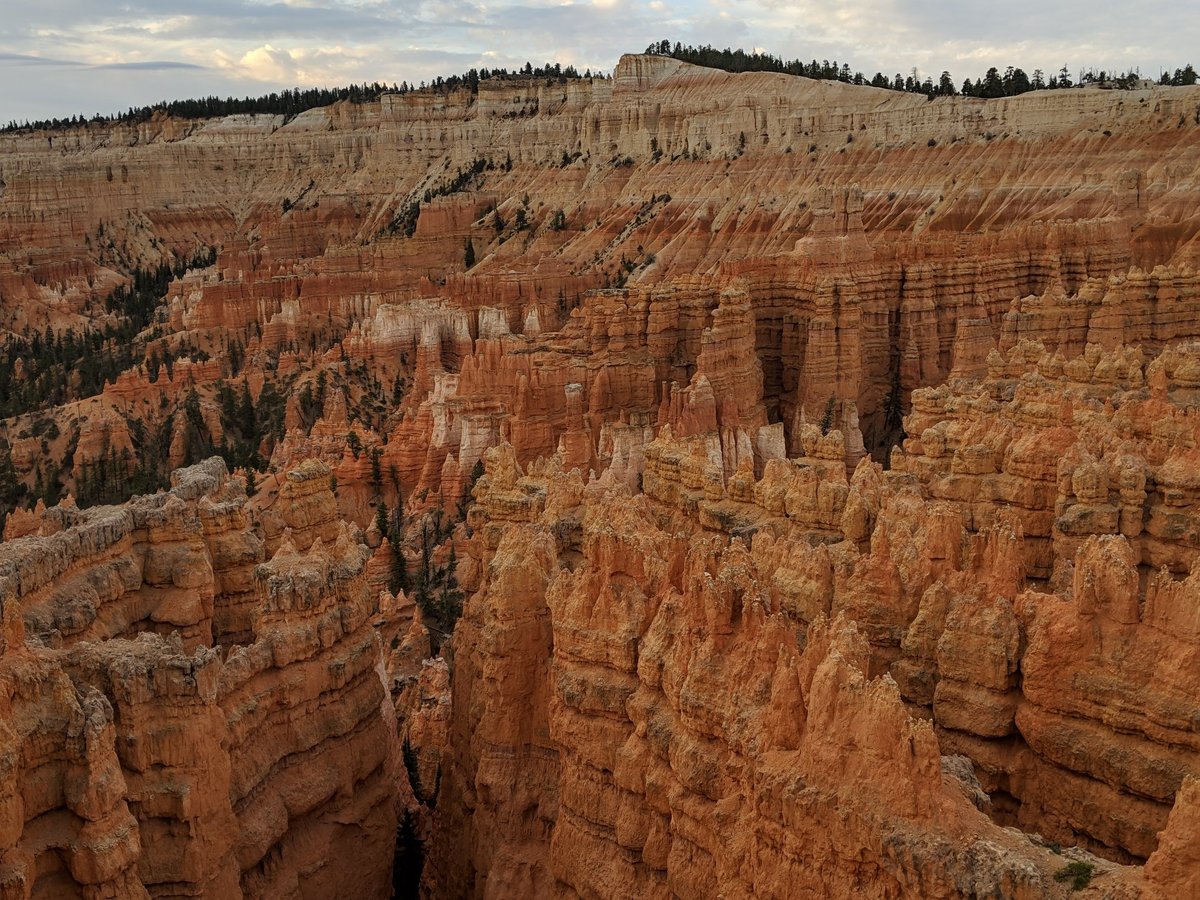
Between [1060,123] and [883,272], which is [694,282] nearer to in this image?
[883,272]

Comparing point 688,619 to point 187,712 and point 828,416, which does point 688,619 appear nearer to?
point 187,712

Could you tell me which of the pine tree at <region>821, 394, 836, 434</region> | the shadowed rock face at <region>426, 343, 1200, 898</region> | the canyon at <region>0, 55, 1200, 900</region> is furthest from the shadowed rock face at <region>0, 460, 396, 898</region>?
the pine tree at <region>821, 394, 836, 434</region>

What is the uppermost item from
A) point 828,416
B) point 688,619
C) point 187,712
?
point 688,619

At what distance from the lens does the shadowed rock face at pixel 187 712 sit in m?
9.25

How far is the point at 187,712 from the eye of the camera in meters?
10.3

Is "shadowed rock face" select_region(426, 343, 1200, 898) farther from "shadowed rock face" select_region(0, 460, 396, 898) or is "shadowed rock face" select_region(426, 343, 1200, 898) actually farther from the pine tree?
the pine tree

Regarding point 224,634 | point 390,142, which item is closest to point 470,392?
point 224,634

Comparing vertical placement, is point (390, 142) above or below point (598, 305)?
above

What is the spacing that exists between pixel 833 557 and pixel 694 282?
1058 inches

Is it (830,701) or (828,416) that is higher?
(830,701)

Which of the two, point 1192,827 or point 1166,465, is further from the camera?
point 1166,465

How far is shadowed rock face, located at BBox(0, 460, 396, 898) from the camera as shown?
9.25 m

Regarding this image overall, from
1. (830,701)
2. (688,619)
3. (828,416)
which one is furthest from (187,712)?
(828,416)

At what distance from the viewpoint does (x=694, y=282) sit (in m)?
39.5
